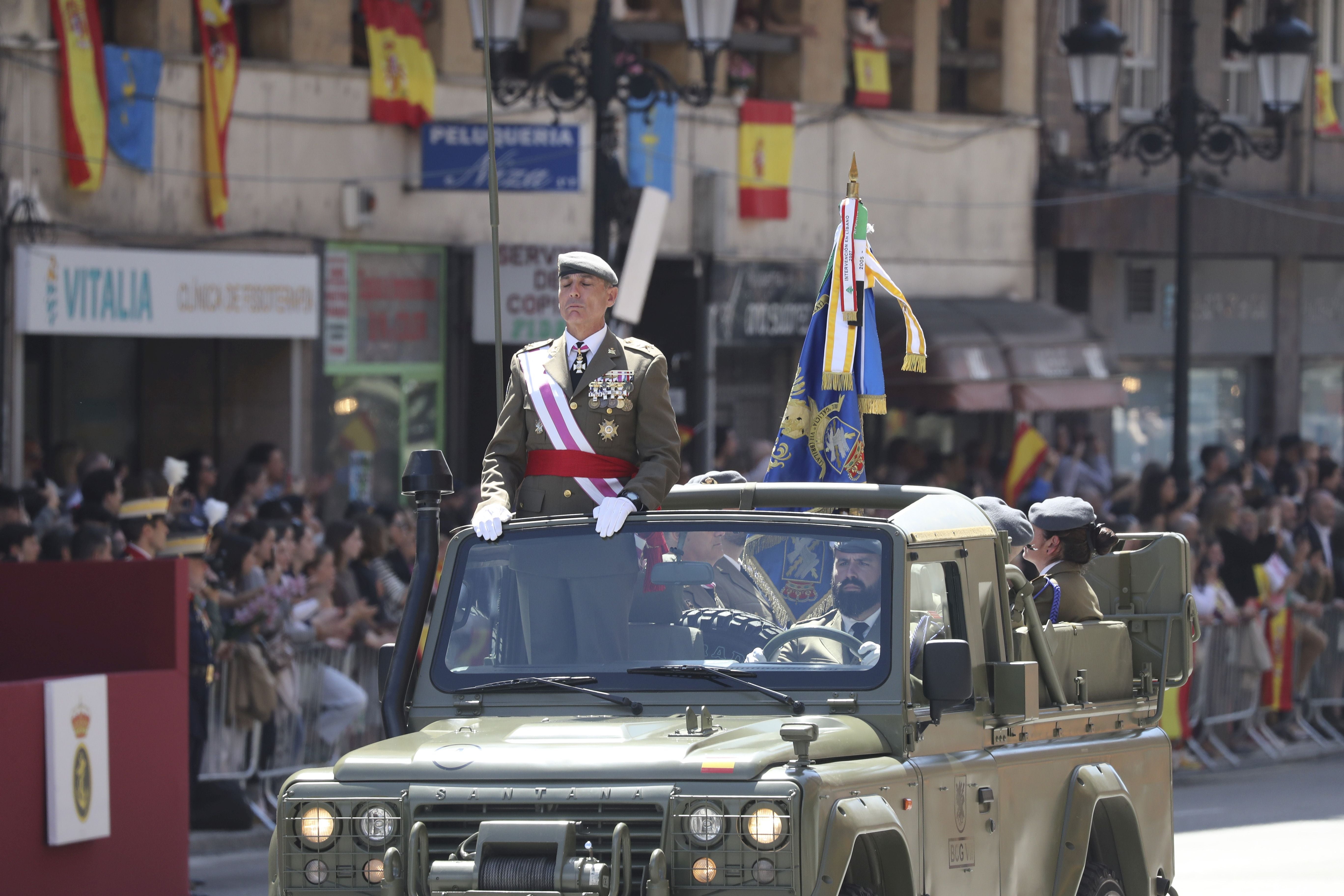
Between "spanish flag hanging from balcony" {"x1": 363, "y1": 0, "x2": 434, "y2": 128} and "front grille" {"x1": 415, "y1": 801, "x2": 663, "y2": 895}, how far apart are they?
597 inches

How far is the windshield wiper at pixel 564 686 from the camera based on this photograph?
6836mm

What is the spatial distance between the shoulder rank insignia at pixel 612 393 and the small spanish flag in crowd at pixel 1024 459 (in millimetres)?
12772

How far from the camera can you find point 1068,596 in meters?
8.98

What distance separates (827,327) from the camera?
357 inches

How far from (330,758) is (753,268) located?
11.9 metres

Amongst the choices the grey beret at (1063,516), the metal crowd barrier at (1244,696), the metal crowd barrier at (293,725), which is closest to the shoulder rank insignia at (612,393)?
the grey beret at (1063,516)

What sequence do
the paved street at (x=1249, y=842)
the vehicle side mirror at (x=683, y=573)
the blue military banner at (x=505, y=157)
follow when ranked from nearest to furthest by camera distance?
the vehicle side mirror at (x=683, y=573)
the paved street at (x=1249, y=842)
the blue military banner at (x=505, y=157)

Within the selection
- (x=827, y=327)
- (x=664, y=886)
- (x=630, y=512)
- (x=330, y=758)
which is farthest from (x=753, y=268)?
(x=664, y=886)

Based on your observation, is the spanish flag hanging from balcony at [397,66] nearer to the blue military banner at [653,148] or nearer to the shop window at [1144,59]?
the blue military banner at [653,148]

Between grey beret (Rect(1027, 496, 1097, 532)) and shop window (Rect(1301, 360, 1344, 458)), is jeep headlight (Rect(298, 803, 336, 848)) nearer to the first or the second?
grey beret (Rect(1027, 496, 1097, 532))

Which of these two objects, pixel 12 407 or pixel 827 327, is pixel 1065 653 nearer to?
pixel 827 327

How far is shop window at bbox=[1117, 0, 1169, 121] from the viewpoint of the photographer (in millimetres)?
28391

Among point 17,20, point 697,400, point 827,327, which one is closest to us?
point 827,327

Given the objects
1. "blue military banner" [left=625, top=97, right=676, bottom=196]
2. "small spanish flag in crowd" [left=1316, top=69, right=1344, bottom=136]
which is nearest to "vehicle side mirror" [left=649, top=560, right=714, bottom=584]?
"blue military banner" [left=625, top=97, right=676, bottom=196]
